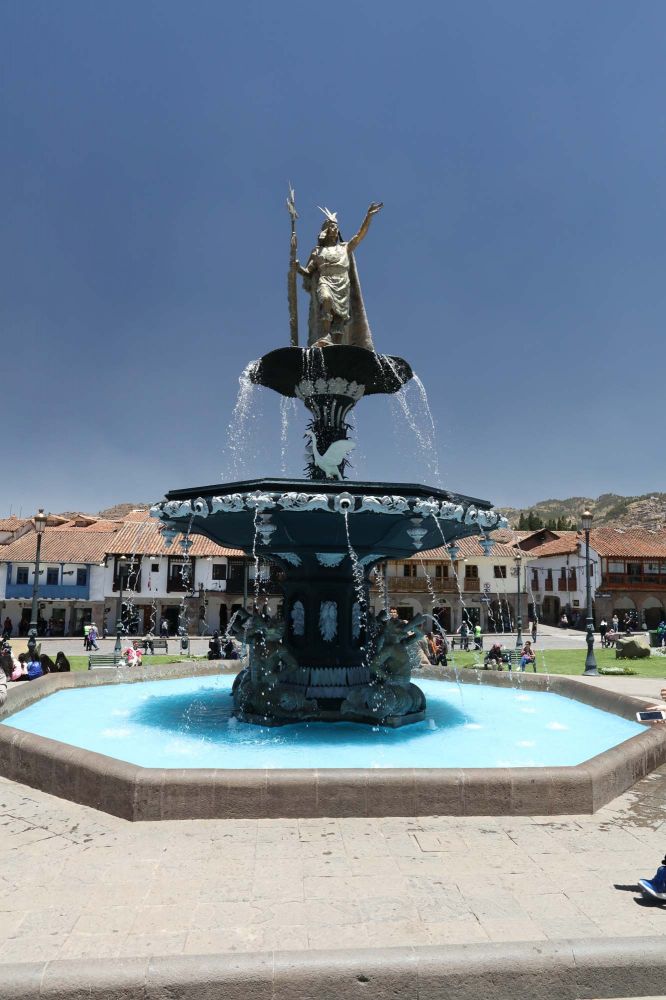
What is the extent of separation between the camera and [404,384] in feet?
39.8

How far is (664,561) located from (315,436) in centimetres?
5024

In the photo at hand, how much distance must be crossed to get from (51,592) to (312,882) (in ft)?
149

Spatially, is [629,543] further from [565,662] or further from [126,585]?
[126,585]

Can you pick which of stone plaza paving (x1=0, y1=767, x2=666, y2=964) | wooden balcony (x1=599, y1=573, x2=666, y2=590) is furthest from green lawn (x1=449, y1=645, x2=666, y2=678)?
wooden balcony (x1=599, y1=573, x2=666, y2=590)

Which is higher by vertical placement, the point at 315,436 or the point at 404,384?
the point at 404,384

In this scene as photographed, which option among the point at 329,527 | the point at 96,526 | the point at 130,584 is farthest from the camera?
the point at 96,526

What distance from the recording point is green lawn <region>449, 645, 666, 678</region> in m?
24.4

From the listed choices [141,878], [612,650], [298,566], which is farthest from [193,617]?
[141,878]

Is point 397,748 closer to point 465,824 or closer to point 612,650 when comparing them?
point 465,824

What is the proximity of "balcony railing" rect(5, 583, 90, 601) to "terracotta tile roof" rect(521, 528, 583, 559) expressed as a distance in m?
40.0

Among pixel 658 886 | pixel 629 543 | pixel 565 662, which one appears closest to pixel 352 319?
pixel 658 886

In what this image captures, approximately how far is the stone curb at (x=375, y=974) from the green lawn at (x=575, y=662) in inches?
721

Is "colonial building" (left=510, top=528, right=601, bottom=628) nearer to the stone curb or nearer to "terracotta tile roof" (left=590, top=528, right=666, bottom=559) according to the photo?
"terracotta tile roof" (left=590, top=528, right=666, bottom=559)

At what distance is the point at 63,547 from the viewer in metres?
48.1
